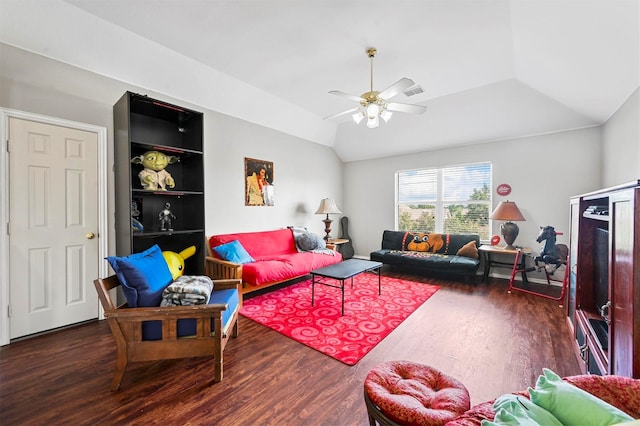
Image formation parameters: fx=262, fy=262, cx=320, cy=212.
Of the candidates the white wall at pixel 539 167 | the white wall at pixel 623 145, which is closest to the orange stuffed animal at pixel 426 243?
the white wall at pixel 539 167

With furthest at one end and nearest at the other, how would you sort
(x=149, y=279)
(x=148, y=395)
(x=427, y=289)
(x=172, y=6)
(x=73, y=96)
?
1. (x=427, y=289)
2. (x=73, y=96)
3. (x=172, y=6)
4. (x=149, y=279)
5. (x=148, y=395)

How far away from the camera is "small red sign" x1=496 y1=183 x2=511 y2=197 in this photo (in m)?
4.34

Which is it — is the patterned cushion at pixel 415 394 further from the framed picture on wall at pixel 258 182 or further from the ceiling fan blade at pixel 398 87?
the framed picture on wall at pixel 258 182

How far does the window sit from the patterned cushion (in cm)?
414

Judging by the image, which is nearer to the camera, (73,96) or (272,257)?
(73,96)

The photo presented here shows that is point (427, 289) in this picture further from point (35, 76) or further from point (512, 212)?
point (35, 76)

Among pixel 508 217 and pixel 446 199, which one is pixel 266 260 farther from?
pixel 508 217

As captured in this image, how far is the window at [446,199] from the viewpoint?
15.3 ft

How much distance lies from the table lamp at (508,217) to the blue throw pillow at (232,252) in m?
3.80

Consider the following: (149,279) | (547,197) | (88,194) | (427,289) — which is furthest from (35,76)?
(547,197)

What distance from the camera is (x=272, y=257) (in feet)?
13.6

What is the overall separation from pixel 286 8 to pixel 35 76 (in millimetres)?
2372

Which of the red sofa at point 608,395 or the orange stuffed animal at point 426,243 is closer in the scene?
the red sofa at point 608,395

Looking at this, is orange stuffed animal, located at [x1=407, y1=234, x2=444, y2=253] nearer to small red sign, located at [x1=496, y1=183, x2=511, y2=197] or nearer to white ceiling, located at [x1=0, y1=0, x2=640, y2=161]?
small red sign, located at [x1=496, y1=183, x2=511, y2=197]
